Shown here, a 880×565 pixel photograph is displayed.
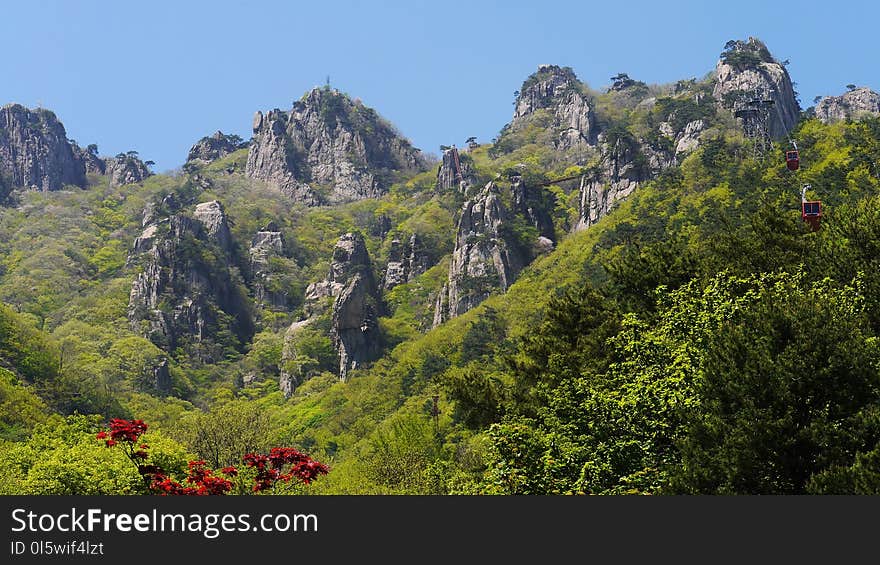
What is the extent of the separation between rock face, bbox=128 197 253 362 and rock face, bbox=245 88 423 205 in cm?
Result: 4771

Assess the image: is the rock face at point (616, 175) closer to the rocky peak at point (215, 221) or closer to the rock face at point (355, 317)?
the rock face at point (355, 317)

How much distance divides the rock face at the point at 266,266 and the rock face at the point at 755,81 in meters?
73.6

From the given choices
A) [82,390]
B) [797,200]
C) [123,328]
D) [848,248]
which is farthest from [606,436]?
[123,328]

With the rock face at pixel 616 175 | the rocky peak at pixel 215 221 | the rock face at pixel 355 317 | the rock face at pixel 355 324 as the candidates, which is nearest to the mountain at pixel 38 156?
the rocky peak at pixel 215 221

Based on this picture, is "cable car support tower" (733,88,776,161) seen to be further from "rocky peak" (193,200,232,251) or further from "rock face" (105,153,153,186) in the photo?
"rock face" (105,153,153,186)

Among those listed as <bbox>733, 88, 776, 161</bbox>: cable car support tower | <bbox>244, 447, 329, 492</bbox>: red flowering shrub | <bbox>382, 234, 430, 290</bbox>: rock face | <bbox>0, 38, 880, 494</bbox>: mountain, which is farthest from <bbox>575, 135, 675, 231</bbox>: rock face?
<bbox>244, 447, 329, 492</bbox>: red flowering shrub

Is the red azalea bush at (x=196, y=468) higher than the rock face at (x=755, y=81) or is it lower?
lower

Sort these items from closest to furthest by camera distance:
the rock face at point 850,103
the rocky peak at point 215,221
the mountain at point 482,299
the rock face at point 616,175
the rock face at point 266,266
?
1. the mountain at point 482,299
2. the rock face at point 616,175
3. the rocky peak at point 215,221
4. the rock face at point 266,266
5. the rock face at point 850,103

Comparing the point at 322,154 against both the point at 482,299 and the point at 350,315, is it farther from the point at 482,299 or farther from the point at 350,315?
the point at 482,299

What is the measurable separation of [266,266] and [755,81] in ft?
266

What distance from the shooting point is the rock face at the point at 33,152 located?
7146 inches

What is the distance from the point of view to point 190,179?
169750 mm

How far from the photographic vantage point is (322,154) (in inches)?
7648

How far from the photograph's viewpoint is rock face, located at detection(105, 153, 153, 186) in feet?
632
